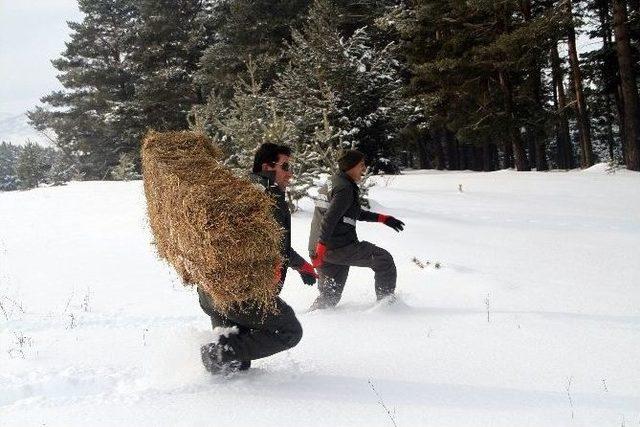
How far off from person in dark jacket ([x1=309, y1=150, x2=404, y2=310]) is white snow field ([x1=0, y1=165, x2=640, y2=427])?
34 cm

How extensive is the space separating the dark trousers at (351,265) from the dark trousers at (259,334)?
1898mm

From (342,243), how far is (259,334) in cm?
206

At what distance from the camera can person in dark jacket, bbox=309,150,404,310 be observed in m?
5.13

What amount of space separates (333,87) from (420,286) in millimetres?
12598

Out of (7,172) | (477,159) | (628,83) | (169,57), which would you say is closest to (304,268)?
(628,83)

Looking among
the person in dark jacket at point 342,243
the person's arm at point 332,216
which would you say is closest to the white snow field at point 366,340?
the person in dark jacket at point 342,243

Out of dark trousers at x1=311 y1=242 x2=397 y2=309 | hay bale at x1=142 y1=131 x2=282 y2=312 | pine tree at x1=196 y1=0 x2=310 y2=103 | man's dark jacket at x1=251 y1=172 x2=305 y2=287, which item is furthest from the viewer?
pine tree at x1=196 y1=0 x2=310 y2=103

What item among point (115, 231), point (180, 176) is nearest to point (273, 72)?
point (115, 231)

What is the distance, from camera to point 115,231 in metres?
9.79

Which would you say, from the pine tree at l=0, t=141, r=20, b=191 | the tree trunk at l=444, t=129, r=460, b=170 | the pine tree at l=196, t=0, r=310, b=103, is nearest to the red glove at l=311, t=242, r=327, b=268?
the pine tree at l=196, t=0, r=310, b=103

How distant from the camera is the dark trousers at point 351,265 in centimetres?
529

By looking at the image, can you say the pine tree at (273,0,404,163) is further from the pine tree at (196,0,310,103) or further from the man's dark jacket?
the man's dark jacket

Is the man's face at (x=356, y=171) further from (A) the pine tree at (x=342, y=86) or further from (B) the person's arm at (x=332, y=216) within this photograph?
(A) the pine tree at (x=342, y=86)

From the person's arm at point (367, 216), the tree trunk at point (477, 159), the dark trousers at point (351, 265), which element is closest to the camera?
the dark trousers at point (351, 265)
